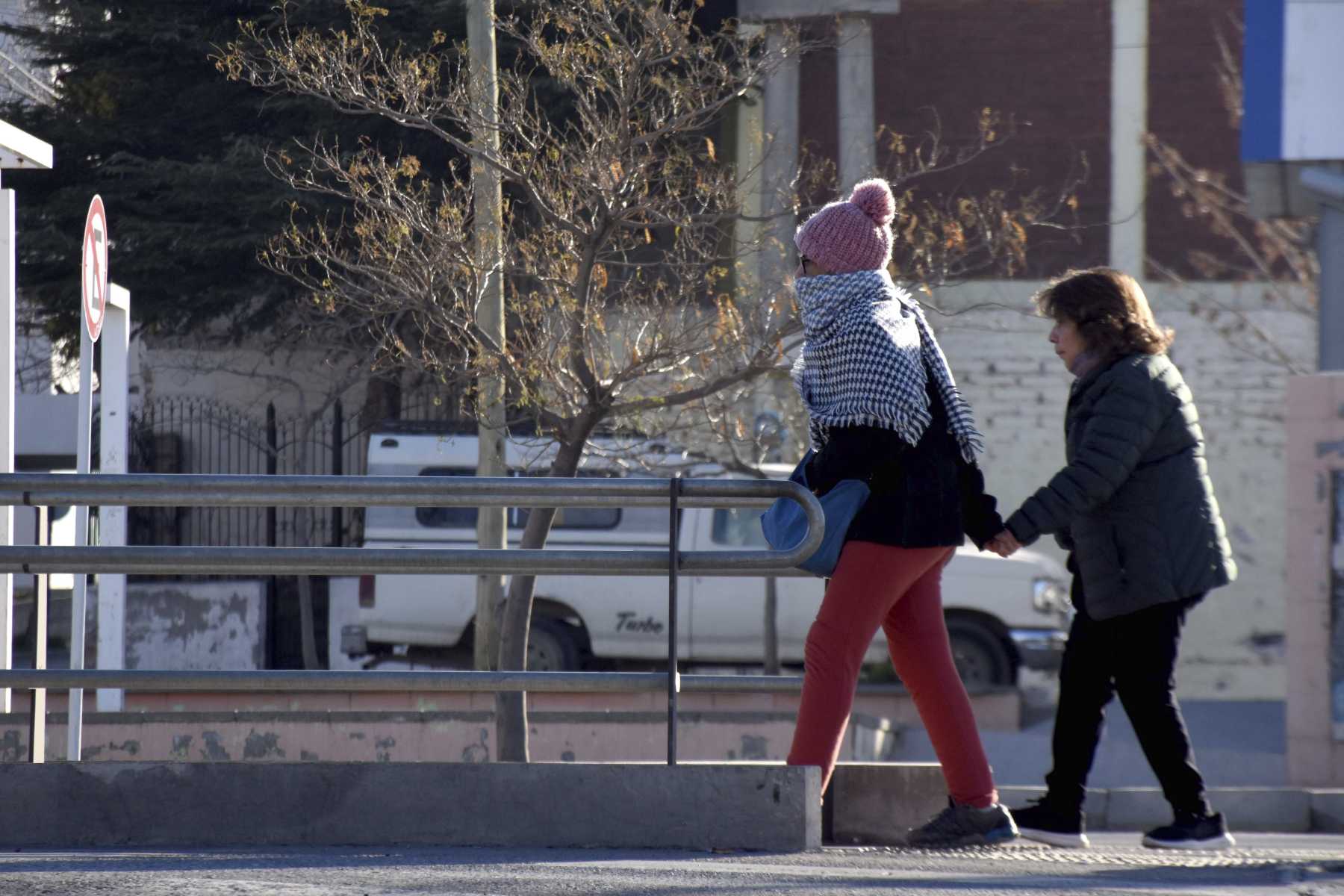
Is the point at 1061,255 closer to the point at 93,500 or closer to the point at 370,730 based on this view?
the point at 370,730

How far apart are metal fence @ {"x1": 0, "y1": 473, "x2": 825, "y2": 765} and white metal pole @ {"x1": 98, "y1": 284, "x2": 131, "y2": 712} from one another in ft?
14.7

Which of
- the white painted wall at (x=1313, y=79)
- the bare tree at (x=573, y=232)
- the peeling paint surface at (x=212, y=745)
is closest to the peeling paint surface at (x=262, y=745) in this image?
the peeling paint surface at (x=212, y=745)

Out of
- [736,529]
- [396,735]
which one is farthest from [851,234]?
[736,529]

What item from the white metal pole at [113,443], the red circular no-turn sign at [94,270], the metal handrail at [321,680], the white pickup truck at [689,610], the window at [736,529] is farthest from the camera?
the window at [736,529]

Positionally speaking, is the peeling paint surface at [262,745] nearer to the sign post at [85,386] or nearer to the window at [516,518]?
the sign post at [85,386]

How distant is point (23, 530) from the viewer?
14.6m

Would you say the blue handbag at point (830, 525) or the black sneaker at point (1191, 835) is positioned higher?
the blue handbag at point (830, 525)

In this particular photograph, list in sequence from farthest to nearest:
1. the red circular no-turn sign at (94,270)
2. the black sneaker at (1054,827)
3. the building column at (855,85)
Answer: the building column at (855,85) < the red circular no-turn sign at (94,270) < the black sneaker at (1054,827)

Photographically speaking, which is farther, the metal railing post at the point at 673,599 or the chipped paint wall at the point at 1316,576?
the chipped paint wall at the point at 1316,576

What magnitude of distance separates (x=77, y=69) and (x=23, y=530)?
504 centimetres

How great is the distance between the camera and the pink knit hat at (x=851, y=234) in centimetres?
427

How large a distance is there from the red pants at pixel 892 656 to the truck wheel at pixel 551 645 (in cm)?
914

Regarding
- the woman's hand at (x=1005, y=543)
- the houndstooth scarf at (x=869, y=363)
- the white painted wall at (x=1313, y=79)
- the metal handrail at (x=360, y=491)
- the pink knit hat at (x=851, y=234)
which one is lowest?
the woman's hand at (x=1005, y=543)

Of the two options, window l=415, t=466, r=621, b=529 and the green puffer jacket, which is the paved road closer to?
the green puffer jacket
